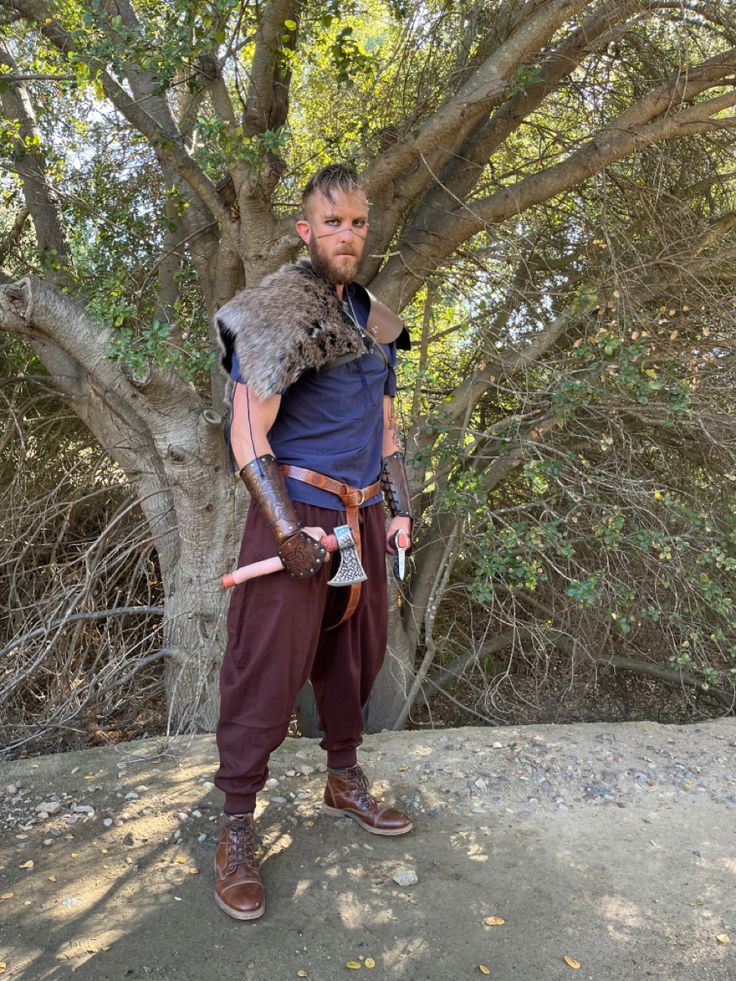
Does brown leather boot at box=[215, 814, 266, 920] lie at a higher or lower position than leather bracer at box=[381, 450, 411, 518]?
lower

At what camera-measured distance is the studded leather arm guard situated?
2402mm

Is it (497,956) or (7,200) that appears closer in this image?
(497,956)

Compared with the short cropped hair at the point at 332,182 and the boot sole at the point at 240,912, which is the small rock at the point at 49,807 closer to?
the boot sole at the point at 240,912

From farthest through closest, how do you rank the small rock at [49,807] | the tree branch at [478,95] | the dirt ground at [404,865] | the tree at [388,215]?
the tree at [388,215] < the tree branch at [478,95] < the small rock at [49,807] < the dirt ground at [404,865]

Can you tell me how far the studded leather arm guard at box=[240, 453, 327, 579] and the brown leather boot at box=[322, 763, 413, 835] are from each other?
3.14ft

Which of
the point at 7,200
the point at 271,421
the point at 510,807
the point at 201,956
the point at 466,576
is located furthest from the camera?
the point at 466,576

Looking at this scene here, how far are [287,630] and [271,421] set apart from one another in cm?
61

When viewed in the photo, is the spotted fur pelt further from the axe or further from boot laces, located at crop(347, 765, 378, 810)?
→ boot laces, located at crop(347, 765, 378, 810)

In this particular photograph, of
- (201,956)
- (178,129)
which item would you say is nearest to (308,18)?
(178,129)

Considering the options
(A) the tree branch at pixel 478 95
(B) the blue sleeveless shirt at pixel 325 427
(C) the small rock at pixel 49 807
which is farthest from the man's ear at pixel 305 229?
(C) the small rock at pixel 49 807

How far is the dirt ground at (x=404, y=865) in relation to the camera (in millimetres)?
2350

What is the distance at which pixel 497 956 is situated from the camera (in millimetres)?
2369

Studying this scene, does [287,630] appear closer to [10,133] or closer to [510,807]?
[510,807]

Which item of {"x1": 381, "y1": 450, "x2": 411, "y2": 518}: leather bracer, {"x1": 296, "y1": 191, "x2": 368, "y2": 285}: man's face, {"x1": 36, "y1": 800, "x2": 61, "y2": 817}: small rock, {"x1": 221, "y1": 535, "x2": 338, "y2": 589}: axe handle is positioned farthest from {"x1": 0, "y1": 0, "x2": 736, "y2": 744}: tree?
{"x1": 221, "y1": 535, "x2": 338, "y2": 589}: axe handle
